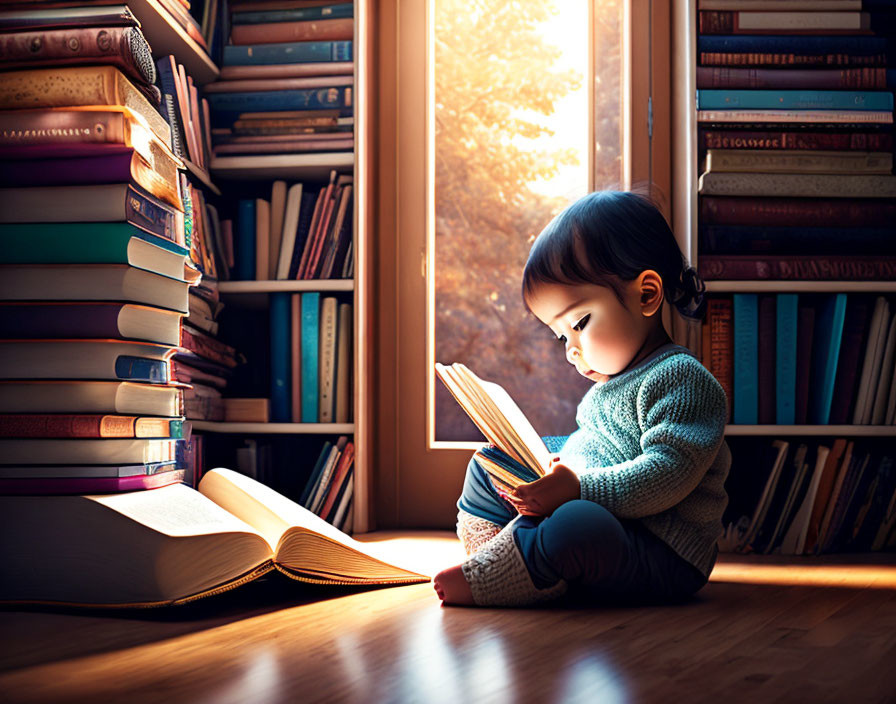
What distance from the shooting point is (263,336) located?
2020 mm

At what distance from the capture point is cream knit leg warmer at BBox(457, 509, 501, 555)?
1.25 meters

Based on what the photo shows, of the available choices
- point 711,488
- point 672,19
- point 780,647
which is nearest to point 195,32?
point 672,19

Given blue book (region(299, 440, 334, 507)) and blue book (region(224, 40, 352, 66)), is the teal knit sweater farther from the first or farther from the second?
blue book (region(224, 40, 352, 66))

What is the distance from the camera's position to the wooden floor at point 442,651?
0.68m

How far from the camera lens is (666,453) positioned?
41.0 inches

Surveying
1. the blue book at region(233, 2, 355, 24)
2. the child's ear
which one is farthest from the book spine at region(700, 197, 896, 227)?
the blue book at region(233, 2, 355, 24)

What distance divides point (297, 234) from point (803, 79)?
1.11 meters

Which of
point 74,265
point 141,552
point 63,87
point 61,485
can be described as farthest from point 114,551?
point 63,87

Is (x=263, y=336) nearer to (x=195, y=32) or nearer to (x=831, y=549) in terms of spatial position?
(x=195, y=32)

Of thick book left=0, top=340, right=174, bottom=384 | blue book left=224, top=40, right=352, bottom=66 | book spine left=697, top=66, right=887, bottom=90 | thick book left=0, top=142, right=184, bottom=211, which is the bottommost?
thick book left=0, top=340, right=174, bottom=384

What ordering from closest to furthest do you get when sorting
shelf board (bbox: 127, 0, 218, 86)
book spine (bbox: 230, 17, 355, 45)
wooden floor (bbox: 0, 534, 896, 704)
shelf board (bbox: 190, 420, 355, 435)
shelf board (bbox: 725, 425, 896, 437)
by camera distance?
wooden floor (bbox: 0, 534, 896, 704) → shelf board (bbox: 127, 0, 218, 86) → shelf board (bbox: 725, 425, 896, 437) → shelf board (bbox: 190, 420, 355, 435) → book spine (bbox: 230, 17, 355, 45)

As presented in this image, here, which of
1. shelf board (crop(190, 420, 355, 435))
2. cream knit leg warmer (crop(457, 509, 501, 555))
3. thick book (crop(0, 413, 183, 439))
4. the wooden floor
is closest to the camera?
the wooden floor

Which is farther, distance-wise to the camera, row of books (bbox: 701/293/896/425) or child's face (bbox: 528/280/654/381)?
row of books (bbox: 701/293/896/425)

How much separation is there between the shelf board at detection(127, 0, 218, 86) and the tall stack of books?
105 centimetres
